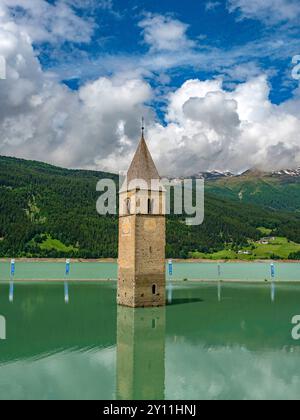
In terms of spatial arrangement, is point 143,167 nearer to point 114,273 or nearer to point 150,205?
point 150,205

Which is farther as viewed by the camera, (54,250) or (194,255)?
(194,255)

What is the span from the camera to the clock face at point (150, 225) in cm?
3772

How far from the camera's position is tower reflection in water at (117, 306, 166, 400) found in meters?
18.8

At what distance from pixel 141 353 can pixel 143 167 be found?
1739 centimetres

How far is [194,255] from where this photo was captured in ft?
484

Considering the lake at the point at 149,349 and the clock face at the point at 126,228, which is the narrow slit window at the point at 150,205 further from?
the lake at the point at 149,349

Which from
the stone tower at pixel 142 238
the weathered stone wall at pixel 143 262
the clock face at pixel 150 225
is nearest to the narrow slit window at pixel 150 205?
the stone tower at pixel 142 238

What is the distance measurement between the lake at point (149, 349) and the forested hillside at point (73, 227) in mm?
96723

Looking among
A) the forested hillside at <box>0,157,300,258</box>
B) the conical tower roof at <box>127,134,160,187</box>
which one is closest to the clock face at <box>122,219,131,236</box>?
the conical tower roof at <box>127,134,160,187</box>

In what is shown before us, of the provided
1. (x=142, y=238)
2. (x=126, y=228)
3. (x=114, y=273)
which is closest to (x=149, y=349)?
(x=142, y=238)

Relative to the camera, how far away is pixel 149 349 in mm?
25875

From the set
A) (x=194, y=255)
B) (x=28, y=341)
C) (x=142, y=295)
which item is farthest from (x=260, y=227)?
(x=28, y=341)
